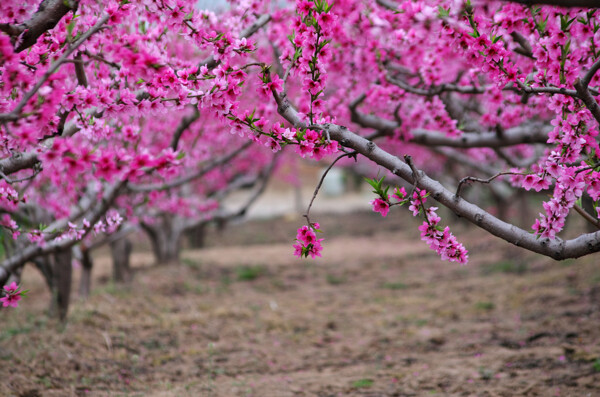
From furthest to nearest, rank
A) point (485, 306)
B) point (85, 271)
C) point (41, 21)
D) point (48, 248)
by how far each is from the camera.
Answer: point (85, 271)
point (485, 306)
point (48, 248)
point (41, 21)

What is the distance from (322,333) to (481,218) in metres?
4.47

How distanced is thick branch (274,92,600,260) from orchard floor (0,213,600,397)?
193cm

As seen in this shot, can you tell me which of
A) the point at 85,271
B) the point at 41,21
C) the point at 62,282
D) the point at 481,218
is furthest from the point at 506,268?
the point at 41,21

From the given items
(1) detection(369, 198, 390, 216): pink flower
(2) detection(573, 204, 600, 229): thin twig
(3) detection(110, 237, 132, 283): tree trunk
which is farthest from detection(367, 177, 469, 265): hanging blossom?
(3) detection(110, 237, 132, 283): tree trunk

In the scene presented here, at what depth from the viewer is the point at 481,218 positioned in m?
3.14

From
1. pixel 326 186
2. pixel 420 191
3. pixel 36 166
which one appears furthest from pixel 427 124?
pixel 326 186

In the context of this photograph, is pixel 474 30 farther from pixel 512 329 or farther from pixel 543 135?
pixel 512 329

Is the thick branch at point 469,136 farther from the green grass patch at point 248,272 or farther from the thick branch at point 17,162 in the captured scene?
the green grass patch at point 248,272

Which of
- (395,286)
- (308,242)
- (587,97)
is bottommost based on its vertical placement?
(308,242)

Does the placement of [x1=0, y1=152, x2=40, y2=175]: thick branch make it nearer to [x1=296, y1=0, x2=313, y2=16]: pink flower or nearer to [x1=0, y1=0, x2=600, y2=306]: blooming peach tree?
[x1=0, y1=0, x2=600, y2=306]: blooming peach tree

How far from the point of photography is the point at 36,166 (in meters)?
3.57

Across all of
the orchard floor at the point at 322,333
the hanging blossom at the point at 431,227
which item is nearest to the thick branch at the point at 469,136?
the orchard floor at the point at 322,333

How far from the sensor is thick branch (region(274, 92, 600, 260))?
308 cm

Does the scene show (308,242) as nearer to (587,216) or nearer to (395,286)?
(587,216)
